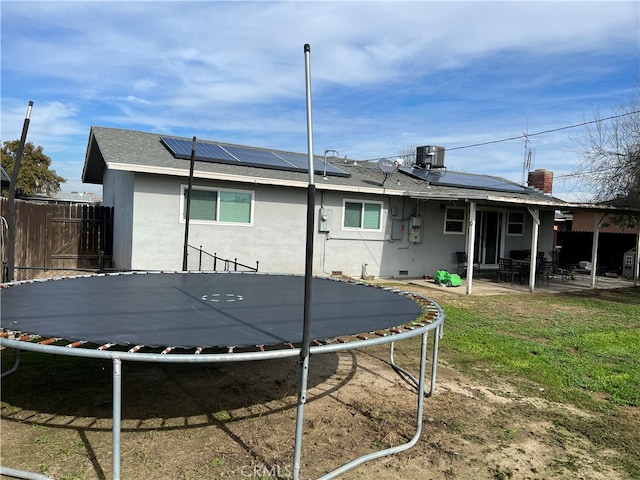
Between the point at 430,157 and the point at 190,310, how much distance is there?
43.7 ft

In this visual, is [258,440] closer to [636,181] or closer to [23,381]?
[23,381]

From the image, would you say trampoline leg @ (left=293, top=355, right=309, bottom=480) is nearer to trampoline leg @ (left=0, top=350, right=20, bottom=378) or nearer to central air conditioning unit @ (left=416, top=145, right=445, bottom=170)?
trampoline leg @ (left=0, top=350, right=20, bottom=378)

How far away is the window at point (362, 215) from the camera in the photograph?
11.3m

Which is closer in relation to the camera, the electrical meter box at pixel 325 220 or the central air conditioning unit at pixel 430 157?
the electrical meter box at pixel 325 220

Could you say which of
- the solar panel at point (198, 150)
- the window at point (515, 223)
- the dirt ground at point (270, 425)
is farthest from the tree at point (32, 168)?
the dirt ground at point (270, 425)

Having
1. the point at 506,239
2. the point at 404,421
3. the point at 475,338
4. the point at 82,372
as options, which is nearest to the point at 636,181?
the point at 506,239

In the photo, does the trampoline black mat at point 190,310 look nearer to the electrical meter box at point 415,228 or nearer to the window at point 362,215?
the window at point 362,215

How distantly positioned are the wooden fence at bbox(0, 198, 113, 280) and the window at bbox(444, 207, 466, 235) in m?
8.92

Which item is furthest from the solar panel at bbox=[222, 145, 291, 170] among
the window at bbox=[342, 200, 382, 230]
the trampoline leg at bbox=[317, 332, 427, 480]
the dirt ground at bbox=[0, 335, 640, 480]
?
the trampoline leg at bbox=[317, 332, 427, 480]

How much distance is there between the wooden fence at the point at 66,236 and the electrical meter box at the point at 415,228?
7.59 metres

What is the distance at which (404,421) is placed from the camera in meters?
3.39

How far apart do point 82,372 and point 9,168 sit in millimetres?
27492

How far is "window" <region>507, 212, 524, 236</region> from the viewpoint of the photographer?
14.3 m

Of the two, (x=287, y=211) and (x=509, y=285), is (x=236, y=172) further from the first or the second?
(x=509, y=285)
